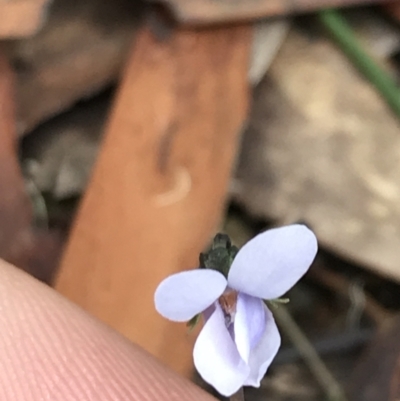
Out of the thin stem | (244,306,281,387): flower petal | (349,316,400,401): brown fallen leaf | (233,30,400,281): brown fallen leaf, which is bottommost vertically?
(349,316,400,401): brown fallen leaf

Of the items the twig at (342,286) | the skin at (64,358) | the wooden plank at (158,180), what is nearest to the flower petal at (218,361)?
the skin at (64,358)

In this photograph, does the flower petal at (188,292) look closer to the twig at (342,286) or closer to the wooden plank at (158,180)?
the wooden plank at (158,180)

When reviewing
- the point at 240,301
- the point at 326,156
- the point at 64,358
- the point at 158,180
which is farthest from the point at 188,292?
the point at 326,156

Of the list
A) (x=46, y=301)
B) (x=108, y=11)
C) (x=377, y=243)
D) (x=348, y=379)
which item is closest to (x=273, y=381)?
(x=348, y=379)

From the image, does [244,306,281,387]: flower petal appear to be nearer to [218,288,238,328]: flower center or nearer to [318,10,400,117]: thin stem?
[218,288,238,328]: flower center

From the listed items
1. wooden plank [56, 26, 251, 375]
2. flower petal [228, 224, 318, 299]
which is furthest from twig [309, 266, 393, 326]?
flower petal [228, 224, 318, 299]

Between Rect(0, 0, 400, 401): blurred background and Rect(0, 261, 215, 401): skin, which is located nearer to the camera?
Rect(0, 261, 215, 401): skin

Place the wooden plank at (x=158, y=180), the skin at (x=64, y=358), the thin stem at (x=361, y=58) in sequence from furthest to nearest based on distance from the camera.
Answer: the thin stem at (x=361, y=58) < the wooden plank at (x=158, y=180) < the skin at (x=64, y=358)
